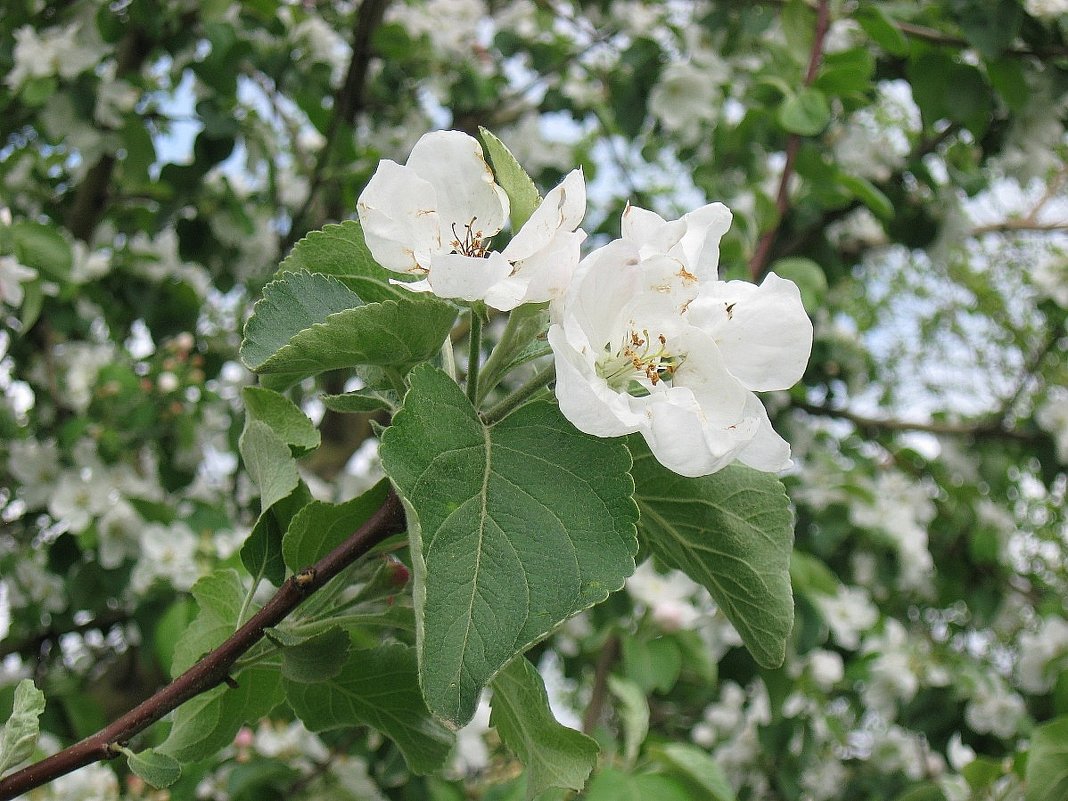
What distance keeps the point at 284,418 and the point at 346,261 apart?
0.14m

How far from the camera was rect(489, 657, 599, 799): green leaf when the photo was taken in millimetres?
693

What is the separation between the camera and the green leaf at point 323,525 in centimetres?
68

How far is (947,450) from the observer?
315 cm

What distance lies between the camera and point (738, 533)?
2.22ft

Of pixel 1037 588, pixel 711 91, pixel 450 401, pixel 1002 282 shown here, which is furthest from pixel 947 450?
pixel 450 401

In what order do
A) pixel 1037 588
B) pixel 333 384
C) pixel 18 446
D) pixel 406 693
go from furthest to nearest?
pixel 1037 588
pixel 333 384
pixel 18 446
pixel 406 693

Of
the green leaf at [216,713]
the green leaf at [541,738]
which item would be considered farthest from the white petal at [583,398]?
the green leaf at [216,713]

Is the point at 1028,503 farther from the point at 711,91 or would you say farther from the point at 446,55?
the point at 446,55

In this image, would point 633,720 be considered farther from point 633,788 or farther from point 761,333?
point 761,333

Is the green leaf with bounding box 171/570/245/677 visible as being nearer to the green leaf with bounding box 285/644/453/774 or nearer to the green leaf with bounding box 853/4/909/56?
the green leaf with bounding box 285/644/453/774

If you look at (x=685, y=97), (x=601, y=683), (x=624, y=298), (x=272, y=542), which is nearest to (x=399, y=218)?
(x=624, y=298)

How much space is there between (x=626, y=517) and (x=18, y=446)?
2320 mm

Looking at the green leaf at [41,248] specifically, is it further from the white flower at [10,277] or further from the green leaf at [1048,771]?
the green leaf at [1048,771]

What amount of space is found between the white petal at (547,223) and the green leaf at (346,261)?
5.4 inches
